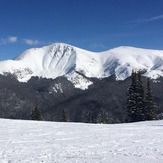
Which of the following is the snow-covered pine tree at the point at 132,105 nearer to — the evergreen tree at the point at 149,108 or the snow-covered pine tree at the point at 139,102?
the snow-covered pine tree at the point at 139,102

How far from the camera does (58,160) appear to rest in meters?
14.8

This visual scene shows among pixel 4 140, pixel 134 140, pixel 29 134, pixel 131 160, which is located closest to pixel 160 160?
pixel 131 160

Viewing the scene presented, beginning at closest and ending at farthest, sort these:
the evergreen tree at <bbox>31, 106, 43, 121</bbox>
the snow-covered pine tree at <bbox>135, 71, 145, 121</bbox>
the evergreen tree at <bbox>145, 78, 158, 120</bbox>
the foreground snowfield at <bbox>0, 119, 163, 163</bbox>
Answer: the foreground snowfield at <bbox>0, 119, 163, 163</bbox> → the evergreen tree at <bbox>145, 78, 158, 120</bbox> → the snow-covered pine tree at <bbox>135, 71, 145, 121</bbox> → the evergreen tree at <bbox>31, 106, 43, 121</bbox>

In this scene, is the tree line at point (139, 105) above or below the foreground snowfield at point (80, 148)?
above

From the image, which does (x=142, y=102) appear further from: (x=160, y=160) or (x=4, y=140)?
(x=160, y=160)

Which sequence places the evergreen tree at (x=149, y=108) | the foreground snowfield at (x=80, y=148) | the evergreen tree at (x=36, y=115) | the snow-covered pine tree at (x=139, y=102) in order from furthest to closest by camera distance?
the evergreen tree at (x=36, y=115) → the snow-covered pine tree at (x=139, y=102) → the evergreen tree at (x=149, y=108) → the foreground snowfield at (x=80, y=148)

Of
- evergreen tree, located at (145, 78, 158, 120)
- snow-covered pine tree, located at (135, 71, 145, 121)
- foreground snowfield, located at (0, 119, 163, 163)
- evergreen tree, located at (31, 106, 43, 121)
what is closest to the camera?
foreground snowfield, located at (0, 119, 163, 163)

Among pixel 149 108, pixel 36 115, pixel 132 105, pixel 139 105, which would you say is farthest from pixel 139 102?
pixel 36 115

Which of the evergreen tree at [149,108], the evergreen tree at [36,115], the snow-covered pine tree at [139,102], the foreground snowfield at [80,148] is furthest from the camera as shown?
the evergreen tree at [36,115]

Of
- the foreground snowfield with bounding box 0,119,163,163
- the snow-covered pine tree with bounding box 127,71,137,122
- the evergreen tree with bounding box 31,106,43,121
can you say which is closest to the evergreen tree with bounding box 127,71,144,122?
the snow-covered pine tree with bounding box 127,71,137,122

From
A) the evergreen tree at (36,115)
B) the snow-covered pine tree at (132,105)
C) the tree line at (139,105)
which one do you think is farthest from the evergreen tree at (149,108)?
the evergreen tree at (36,115)

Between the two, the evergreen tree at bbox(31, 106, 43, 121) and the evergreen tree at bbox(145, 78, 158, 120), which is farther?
the evergreen tree at bbox(31, 106, 43, 121)

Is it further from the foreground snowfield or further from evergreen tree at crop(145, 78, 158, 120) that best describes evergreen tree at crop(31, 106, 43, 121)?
the foreground snowfield

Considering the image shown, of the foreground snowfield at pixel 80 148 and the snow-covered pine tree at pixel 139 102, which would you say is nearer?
the foreground snowfield at pixel 80 148
